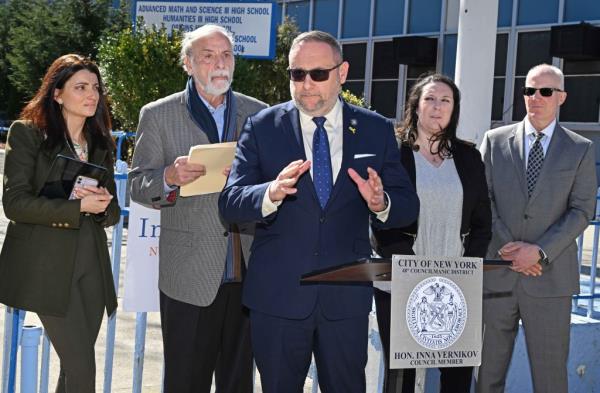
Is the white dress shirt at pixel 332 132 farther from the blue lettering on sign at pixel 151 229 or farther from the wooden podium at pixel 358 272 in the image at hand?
the blue lettering on sign at pixel 151 229

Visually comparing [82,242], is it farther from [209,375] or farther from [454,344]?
[454,344]

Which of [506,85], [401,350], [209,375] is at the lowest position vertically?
[209,375]

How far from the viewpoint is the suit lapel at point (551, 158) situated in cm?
405

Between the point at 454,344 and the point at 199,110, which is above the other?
the point at 199,110

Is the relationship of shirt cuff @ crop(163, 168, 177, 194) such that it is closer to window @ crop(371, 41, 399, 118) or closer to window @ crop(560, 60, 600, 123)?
window @ crop(560, 60, 600, 123)

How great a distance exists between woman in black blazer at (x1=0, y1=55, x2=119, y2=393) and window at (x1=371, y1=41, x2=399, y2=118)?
917 inches

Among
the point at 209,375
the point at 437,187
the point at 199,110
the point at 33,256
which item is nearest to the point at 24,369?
the point at 33,256

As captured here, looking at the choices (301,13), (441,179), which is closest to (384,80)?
(301,13)

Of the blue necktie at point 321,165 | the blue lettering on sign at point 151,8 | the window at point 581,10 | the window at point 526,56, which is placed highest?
the window at point 581,10

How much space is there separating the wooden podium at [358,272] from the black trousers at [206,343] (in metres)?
0.95

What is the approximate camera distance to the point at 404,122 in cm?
404

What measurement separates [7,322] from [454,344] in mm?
2157

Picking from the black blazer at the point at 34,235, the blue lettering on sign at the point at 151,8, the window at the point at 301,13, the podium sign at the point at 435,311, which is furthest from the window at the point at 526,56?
the podium sign at the point at 435,311

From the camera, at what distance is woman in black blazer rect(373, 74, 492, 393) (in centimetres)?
377
